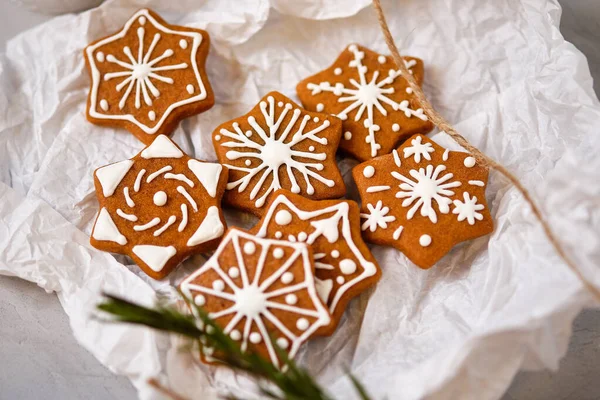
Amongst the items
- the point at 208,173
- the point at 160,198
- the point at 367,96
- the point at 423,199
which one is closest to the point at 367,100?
the point at 367,96

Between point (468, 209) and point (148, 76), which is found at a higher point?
point (148, 76)

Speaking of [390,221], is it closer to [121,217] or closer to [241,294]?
[241,294]

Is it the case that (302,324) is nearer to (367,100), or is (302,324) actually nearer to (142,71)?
(367,100)

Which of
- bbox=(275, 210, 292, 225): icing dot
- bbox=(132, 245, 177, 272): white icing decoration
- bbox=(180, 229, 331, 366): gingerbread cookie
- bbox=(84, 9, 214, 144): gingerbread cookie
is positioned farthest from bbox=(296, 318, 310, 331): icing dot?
bbox=(84, 9, 214, 144): gingerbread cookie

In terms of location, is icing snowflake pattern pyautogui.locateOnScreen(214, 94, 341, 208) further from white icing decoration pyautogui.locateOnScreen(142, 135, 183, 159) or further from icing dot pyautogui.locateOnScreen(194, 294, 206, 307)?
icing dot pyautogui.locateOnScreen(194, 294, 206, 307)

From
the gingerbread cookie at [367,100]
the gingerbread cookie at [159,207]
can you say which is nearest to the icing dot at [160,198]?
the gingerbread cookie at [159,207]
